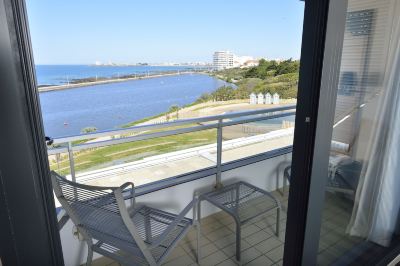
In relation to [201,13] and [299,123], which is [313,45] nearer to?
[299,123]

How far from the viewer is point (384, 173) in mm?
1848

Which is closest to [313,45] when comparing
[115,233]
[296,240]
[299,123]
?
[299,123]

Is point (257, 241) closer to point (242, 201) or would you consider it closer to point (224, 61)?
point (242, 201)

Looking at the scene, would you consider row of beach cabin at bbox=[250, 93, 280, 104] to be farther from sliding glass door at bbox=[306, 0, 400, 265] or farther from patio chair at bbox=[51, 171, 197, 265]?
patio chair at bbox=[51, 171, 197, 265]

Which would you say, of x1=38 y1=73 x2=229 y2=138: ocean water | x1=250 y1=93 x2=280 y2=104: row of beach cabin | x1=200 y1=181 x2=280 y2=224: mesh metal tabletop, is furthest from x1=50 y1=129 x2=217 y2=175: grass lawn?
x1=38 y1=73 x2=229 y2=138: ocean water

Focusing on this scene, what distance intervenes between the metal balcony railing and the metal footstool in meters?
0.33

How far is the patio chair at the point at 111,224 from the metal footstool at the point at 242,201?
536 millimetres

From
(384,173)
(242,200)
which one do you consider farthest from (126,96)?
(384,173)

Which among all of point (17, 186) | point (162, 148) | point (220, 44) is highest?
point (220, 44)

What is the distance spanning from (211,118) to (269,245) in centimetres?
124

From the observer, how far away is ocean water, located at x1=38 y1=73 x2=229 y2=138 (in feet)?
23.0

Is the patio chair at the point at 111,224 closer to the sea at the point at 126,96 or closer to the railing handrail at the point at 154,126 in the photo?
the railing handrail at the point at 154,126

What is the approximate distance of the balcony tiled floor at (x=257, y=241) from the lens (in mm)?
1457

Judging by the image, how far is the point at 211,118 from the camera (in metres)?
2.56
